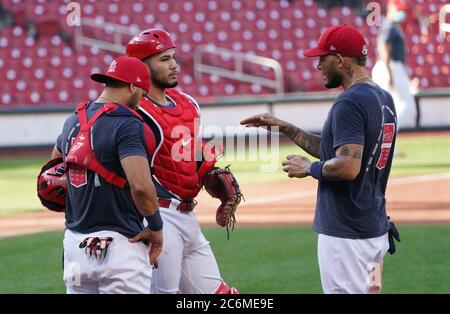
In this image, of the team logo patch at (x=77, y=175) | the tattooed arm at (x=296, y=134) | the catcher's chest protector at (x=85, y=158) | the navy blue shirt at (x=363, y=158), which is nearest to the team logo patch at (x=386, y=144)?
the navy blue shirt at (x=363, y=158)

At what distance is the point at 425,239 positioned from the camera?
1109 centimetres

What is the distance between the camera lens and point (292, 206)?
13711 mm

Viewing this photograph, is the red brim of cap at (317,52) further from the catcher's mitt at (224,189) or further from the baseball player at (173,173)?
the catcher's mitt at (224,189)

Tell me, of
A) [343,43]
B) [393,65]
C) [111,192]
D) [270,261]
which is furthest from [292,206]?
[111,192]

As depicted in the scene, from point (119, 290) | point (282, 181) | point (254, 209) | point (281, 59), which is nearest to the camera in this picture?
point (119, 290)

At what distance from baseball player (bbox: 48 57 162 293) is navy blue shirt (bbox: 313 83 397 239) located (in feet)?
3.28

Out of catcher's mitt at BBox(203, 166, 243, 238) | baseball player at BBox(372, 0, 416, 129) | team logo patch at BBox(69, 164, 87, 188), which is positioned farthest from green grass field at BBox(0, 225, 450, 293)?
baseball player at BBox(372, 0, 416, 129)

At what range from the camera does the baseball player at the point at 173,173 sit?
634 centimetres

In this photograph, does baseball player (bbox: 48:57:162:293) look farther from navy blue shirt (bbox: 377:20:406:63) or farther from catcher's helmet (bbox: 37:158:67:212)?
navy blue shirt (bbox: 377:20:406:63)

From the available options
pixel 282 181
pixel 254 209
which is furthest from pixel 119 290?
pixel 282 181

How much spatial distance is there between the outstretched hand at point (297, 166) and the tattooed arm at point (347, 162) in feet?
0.94

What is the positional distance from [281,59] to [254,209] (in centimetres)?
1309

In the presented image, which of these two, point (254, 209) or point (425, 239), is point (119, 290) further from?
point (254, 209)

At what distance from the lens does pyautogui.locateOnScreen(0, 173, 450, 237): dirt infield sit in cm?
1262
